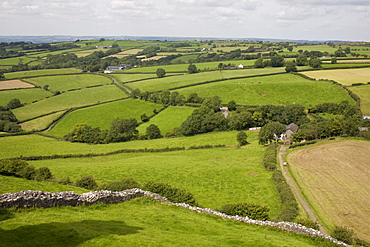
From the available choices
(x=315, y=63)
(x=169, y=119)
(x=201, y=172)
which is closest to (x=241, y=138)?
(x=201, y=172)

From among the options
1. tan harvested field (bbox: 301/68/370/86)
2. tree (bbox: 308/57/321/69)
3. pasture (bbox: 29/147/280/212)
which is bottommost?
pasture (bbox: 29/147/280/212)

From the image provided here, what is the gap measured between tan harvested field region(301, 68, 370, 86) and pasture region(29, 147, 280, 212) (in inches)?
2643

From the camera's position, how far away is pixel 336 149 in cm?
6350

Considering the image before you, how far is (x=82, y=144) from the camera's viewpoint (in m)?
81.5

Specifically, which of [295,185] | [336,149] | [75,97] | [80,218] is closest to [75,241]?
[80,218]

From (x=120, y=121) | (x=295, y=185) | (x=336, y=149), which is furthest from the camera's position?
(x=120, y=121)

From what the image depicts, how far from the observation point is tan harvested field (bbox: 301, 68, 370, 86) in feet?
372

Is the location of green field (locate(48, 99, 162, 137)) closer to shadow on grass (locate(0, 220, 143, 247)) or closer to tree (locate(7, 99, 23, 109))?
tree (locate(7, 99, 23, 109))

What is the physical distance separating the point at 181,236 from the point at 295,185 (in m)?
32.4

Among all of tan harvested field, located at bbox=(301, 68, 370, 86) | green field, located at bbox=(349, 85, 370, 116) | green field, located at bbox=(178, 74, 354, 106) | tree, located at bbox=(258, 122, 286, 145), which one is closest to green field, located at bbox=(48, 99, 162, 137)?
green field, located at bbox=(178, 74, 354, 106)

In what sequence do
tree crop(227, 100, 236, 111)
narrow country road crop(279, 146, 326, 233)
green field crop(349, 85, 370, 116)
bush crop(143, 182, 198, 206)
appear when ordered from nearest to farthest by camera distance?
bush crop(143, 182, 198, 206) → narrow country road crop(279, 146, 326, 233) → green field crop(349, 85, 370, 116) → tree crop(227, 100, 236, 111)

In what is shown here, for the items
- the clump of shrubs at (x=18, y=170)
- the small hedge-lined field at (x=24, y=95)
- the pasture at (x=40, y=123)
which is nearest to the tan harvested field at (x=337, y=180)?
the clump of shrubs at (x=18, y=170)

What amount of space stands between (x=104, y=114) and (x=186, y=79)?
50946mm

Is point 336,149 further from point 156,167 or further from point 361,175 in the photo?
point 156,167
